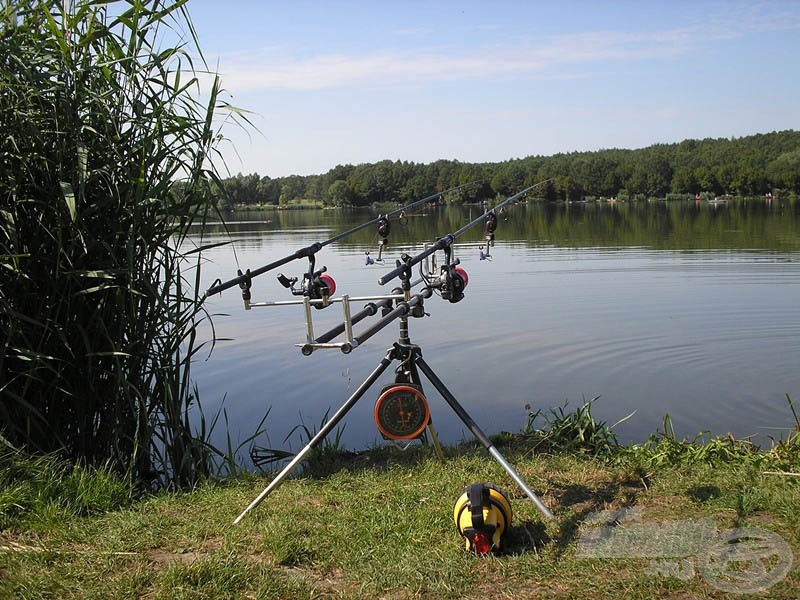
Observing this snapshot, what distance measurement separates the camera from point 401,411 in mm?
3893

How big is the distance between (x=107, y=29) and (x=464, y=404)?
489 cm

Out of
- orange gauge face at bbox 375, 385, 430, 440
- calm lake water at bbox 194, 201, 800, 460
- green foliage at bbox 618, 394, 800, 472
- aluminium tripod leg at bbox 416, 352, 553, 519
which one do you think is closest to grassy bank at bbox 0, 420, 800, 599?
green foliage at bbox 618, 394, 800, 472

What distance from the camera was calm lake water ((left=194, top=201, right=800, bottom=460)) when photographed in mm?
7508

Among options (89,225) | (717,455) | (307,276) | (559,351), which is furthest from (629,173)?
(89,225)

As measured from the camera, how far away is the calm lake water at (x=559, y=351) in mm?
7508

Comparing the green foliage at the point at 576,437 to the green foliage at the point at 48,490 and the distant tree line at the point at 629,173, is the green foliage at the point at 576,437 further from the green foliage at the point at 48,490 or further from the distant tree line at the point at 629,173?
the distant tree line at the point at 629,173

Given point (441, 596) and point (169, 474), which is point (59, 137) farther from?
point (441, 596)

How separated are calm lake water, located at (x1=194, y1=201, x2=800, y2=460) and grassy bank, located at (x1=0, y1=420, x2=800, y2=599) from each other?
1.88 m

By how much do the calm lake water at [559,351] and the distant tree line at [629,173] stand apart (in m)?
4.46

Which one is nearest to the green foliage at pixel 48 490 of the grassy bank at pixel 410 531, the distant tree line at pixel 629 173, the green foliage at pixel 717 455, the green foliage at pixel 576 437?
the grassy bank at pixel 410 531

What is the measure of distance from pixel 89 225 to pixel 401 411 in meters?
2.31

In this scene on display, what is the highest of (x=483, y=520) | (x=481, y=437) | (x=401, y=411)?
(x=401, y=411)

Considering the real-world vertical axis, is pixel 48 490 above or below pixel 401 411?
below

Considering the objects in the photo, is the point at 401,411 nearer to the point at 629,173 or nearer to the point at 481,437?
the point at 481,437
